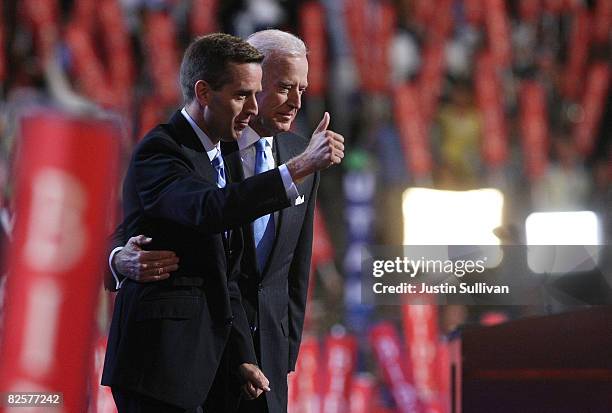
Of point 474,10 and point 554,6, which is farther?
point 554,6

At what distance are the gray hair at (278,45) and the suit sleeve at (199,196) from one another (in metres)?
0.38

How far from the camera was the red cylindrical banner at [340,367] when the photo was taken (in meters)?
5.35

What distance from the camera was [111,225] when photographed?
11.7ft

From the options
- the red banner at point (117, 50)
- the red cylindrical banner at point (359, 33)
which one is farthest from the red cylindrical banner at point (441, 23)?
the red banner at point (117, 50)

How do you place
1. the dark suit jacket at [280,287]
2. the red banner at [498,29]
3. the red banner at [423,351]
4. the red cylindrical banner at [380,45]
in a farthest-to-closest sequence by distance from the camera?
the red banner at [423,351] < the red banner at [498,29] < the red cylindrical banner at [380,45] < the dark suit jacket at [280,287]

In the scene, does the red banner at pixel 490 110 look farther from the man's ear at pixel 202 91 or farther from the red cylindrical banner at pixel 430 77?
the man's ear at pixel 202 91

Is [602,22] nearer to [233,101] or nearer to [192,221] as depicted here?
[233,101]

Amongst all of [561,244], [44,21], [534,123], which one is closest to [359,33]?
[534,123]

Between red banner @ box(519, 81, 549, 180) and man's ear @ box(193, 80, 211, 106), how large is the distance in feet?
13.0

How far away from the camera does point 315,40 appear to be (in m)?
4.88

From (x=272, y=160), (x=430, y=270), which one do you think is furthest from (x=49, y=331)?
(x=272, y=160)

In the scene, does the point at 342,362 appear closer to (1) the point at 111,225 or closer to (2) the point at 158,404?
(1) the point at 111,225

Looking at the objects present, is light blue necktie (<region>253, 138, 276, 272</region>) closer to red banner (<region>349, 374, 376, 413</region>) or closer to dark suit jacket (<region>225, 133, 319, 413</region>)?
dark suit jacket (<region>225, 133, 319, 413</region>)

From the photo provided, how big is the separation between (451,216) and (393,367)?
137 centimetres
